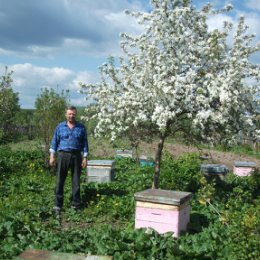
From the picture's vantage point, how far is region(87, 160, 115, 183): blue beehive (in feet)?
37.7

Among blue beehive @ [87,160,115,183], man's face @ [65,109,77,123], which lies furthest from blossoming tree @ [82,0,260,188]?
blue beehive @ [87,160,115,183]

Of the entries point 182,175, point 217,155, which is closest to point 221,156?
point 217,155

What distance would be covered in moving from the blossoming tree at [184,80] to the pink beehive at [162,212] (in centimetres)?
149

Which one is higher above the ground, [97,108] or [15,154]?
[97,108]

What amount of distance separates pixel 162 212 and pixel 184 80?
256cm

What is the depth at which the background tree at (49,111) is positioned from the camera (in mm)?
13664

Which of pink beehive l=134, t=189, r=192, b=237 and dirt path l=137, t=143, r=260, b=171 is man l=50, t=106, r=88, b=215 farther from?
dirt path l=137, t=143, r=260, b=171

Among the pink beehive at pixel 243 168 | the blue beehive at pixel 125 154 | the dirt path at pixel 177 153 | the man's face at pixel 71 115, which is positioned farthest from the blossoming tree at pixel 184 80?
the dirt path at pixel 177 153

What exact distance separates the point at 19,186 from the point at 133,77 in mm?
3985

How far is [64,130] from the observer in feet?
28.1

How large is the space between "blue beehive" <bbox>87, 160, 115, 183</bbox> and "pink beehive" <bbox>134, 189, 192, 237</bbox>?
459 cm

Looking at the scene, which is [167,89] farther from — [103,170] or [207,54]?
[103,170]

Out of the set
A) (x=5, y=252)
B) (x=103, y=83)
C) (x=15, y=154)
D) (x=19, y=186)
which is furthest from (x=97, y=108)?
(x=15, y=154)

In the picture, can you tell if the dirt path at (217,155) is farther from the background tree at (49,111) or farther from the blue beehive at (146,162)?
the background tree at (49,111)
